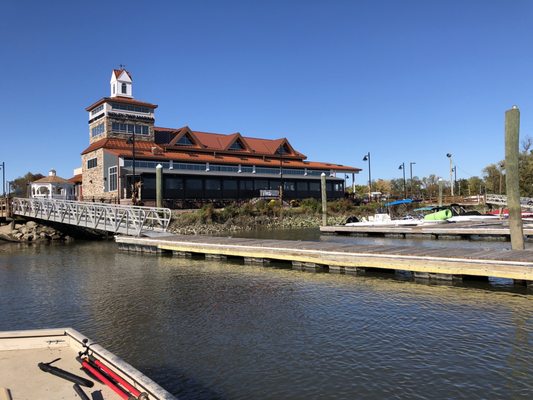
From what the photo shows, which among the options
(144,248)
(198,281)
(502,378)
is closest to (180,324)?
(198,281)

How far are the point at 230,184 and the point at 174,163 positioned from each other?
22.5ft

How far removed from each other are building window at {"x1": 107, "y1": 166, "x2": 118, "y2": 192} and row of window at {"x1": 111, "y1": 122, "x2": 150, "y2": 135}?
6.85 metres

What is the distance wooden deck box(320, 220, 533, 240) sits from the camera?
27281mm

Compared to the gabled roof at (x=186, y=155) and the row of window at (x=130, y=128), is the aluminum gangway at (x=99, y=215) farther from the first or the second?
the row of window at (x=130, y=128)

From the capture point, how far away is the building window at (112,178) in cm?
4321

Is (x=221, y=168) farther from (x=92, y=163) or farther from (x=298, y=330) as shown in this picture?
(x=298, y=330)

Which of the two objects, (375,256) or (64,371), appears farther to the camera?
(375,256)

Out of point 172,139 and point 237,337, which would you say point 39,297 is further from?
point 172,139

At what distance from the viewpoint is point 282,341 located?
8.64m

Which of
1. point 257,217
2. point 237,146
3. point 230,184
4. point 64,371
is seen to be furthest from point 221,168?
point 64,371

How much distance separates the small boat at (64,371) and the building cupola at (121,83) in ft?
165

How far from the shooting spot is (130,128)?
49750 mm

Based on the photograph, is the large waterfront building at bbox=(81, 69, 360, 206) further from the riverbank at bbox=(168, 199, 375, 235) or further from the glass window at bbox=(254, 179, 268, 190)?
the riverbank at bbox=(168, 199, 375, 235)

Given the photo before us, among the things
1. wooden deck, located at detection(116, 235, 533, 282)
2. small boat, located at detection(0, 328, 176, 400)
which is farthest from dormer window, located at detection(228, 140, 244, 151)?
small boat, located at detection(0, 328, 176, 400)
